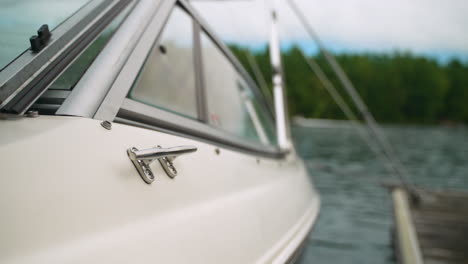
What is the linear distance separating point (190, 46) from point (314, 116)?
78.4 m

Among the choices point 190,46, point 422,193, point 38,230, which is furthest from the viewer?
point 422,193

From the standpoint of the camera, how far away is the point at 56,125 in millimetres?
1162

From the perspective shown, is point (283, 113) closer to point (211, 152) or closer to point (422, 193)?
point (211, 152)

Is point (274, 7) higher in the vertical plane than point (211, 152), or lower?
higher

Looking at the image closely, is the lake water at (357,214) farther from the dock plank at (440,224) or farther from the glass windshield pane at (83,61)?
the glass windshield pane at (83,61)

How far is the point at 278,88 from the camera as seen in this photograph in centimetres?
388

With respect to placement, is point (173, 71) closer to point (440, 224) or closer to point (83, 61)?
point (83, 61)

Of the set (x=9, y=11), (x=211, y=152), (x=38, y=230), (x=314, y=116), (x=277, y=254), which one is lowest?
(x=314, y=116)

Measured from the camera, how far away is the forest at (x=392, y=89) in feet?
261

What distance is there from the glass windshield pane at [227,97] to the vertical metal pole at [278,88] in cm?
29

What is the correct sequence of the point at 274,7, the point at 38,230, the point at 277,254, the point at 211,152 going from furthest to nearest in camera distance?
the point at 274,7, the point at 277,254, the point at 211,152, the point at 38,230

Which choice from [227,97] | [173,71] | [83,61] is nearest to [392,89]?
[227,97]

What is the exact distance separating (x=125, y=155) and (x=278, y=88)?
A: 2706 mm

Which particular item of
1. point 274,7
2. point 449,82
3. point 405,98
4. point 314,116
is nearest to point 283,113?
point 274,7
